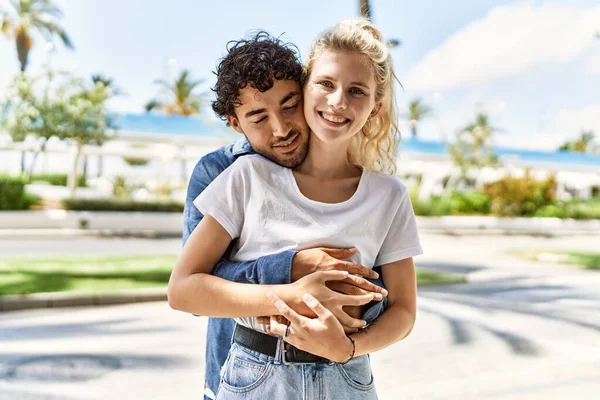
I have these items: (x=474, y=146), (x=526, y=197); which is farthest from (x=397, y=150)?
(x=474, y=146)

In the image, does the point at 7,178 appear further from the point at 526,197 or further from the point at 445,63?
the point at 445,63

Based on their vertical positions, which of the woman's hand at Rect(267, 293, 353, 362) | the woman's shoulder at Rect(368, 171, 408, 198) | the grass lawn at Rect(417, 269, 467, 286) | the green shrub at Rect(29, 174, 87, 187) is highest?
the woman's shoulder at Rect(368, 171, 408, 198)

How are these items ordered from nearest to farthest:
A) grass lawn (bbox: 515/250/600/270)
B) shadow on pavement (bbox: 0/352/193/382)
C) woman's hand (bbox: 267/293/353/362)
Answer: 1. woman's hand (bbox: 267/293/353/362)
2. shadow on pavement (bbox: 0/352/193/382)
3. grass lawn (bbox: 515/250/600/270)

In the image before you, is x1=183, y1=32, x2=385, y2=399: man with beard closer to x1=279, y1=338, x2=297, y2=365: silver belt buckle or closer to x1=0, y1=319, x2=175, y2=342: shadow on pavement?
x1=279, y1=338, x2=297, y2=365: silver belt buckle

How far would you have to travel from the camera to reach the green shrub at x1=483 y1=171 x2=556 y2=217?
93.5 feet

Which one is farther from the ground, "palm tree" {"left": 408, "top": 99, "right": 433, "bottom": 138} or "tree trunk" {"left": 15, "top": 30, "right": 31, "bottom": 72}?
"tree trunk" {"left": 15, "top": 30, "right": 31, "bottom": 72}

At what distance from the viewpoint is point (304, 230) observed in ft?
5.30

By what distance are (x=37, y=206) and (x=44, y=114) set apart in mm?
4288

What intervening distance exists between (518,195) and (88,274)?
22.0 metres

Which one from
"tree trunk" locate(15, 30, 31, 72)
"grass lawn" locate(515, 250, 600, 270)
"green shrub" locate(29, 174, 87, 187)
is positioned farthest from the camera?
"tree trunk" locate(15, 30, 31, 72)

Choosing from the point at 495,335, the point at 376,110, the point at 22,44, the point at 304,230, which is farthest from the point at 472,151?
the point at 304,230

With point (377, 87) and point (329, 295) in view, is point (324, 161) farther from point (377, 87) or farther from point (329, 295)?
point (329, 295)

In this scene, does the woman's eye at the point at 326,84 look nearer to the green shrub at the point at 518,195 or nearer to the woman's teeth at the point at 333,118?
the woman's teeth at the point at 333,118

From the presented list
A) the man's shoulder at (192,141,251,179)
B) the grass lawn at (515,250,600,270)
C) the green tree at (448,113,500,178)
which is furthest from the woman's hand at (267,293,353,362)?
the green tree at (448,113,500,178)
